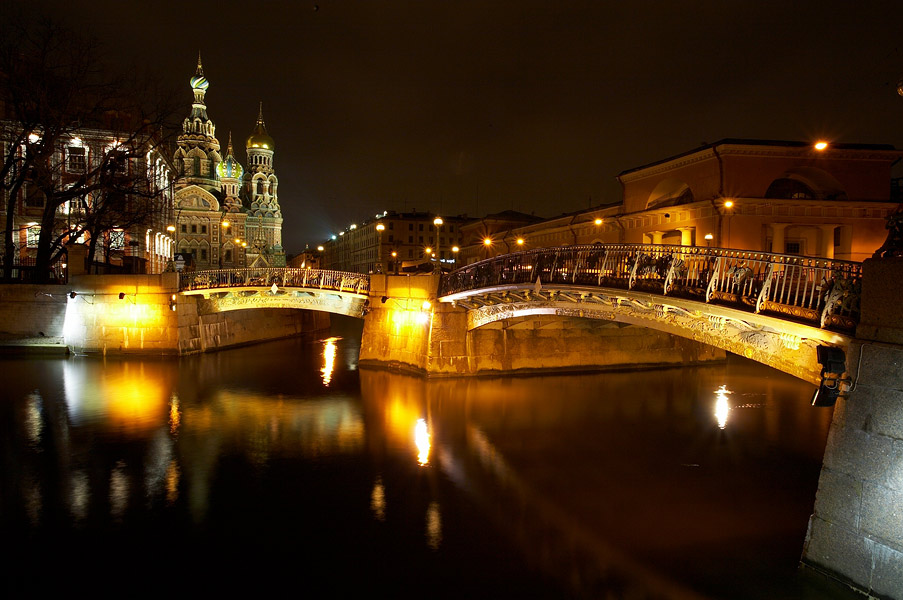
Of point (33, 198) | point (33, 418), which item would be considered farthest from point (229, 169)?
point (33, 418)

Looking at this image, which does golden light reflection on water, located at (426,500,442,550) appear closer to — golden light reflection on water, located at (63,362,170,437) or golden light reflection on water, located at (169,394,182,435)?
golden light reflection on water, located at (169,394,182,435)

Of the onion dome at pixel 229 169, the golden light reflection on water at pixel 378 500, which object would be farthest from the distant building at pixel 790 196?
the onion dome at pixel 229 169

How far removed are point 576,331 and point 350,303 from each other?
894 cm

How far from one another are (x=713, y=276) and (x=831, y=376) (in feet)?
9.41

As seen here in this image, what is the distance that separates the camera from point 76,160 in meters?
38.6

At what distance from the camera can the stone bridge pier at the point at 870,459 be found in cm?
624

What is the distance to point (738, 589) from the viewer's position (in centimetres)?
776

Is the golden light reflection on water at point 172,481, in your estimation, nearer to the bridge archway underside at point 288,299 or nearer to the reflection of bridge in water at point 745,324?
the reflection of bridge in water at point 745,324

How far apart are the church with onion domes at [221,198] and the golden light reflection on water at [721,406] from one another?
58.5 meters

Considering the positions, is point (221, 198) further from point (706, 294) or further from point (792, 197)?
point (706, 294)

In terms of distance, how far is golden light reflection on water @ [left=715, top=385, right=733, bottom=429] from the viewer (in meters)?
16.7

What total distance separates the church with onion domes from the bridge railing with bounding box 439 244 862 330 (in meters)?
59.3

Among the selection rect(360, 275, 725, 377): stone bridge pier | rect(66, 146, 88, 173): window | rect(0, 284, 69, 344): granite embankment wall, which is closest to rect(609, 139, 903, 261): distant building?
rect(360, 275, 725, 377): stone bridge pier

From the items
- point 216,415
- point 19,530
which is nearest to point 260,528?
point 19,530
